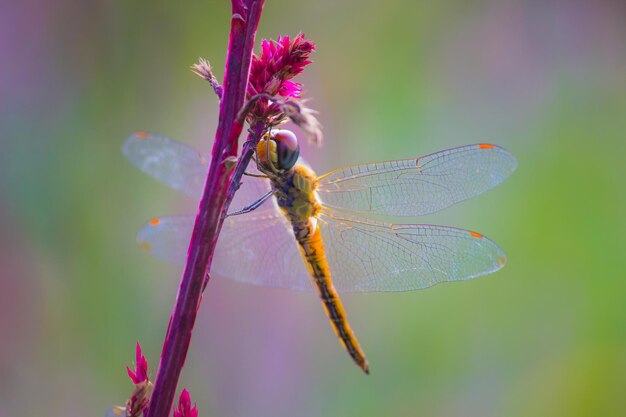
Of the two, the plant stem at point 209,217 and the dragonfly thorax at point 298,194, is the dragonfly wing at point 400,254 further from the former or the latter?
the plant stem at point 209,217

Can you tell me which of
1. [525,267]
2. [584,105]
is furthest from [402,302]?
[584,105]

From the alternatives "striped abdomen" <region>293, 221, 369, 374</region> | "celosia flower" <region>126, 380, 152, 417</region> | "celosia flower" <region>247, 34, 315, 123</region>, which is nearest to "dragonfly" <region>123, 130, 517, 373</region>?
"striped abdomen" <region>293, 221, 369, 374</region>

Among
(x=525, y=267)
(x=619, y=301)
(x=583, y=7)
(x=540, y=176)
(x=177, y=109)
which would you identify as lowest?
(x=619, y=301)

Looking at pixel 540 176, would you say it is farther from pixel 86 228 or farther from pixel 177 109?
pixel 86 228

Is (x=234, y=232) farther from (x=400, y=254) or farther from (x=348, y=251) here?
(x=400, y=254)

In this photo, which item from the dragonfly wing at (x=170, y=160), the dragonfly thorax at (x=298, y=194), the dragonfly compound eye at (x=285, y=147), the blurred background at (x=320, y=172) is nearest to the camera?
the dragonfly compound eye at (x=285, y=147)

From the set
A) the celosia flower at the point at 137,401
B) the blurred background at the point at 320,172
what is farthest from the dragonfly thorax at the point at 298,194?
the blurred background at the point at 320,172
